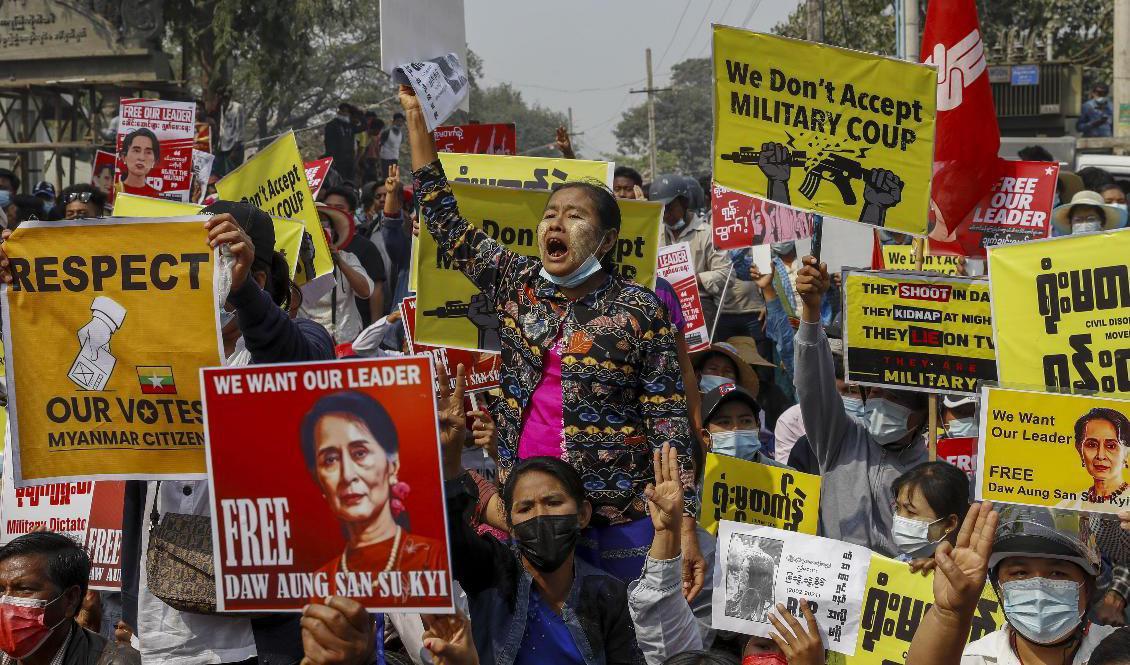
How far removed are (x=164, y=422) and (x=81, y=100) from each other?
20.6 metres

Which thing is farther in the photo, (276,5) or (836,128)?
(276,5)

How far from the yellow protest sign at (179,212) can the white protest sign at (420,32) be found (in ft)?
3.94

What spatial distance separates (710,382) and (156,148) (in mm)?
5257

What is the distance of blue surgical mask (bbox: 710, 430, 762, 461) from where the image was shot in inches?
263

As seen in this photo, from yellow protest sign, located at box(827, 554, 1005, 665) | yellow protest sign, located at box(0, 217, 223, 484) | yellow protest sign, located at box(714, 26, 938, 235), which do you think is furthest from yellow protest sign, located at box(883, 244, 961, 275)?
yellow protest sign, located at box(0, 217, 223, 484)

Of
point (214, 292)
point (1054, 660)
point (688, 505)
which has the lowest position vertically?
point (1054, 660)

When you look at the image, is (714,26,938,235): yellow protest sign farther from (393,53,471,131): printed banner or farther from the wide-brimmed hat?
the wide-brimmed hat

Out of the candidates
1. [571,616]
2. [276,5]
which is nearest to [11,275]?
[571,616]

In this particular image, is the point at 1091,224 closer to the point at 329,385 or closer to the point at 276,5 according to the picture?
the point at 329,385

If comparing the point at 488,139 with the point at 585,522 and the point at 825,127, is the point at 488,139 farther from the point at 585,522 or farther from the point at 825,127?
the point at 585,522

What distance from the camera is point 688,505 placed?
4.85 meters

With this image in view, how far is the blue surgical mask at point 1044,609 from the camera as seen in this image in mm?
4387

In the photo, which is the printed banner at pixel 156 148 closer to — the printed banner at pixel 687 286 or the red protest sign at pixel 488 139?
the red protest sign at pixel 488 139

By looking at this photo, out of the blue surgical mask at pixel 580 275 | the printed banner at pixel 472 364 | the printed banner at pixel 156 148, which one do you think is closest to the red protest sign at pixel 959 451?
the printed banner at pixel 472 364
